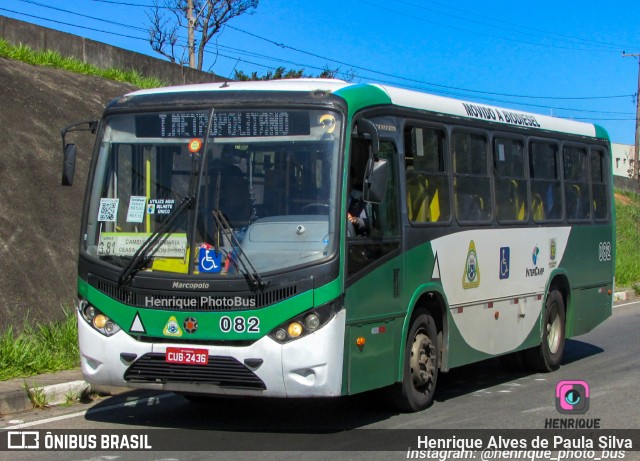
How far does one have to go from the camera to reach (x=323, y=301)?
306 inches

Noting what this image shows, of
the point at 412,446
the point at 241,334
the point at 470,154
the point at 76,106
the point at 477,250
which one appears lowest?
the point at 412,446

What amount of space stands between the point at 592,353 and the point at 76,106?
1135 cm

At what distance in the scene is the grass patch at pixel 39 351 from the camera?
34.5ft

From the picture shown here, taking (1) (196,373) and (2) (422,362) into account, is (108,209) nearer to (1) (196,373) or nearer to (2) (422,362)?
(1) (196,373)

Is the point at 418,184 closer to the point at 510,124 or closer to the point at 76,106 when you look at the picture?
the point at 510,124

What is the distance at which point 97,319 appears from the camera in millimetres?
8359

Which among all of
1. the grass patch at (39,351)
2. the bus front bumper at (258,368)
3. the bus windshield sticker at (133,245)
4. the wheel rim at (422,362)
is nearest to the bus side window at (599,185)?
the wheel rim at (422,362)

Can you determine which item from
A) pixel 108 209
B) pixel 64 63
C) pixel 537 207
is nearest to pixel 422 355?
pixel 108 209

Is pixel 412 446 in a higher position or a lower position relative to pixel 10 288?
lower

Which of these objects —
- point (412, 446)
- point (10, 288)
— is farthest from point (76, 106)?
point (412, 446)

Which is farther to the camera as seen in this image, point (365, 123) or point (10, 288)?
point (10, 288)

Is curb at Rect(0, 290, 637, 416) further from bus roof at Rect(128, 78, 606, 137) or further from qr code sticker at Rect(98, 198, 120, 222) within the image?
bus roof at Rect(128, 78, 606, 137)

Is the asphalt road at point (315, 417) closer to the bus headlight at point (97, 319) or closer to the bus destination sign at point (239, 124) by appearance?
the bus headlight at point (97, 319)

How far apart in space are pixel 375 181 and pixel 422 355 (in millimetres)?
2187
